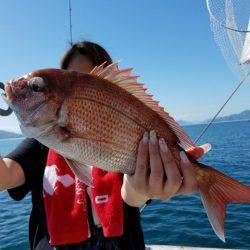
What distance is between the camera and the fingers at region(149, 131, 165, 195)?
2.14 meters

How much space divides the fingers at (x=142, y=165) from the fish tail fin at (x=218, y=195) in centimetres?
42

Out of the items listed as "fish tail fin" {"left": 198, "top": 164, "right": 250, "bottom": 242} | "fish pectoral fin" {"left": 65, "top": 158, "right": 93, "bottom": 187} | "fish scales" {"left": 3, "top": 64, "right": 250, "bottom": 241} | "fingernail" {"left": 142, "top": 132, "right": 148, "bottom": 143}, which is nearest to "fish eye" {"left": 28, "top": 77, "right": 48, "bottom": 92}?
"fish scales" {"left": 3, "top": 64, "right": 250, "bottom": 241}

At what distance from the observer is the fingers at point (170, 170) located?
219 cm

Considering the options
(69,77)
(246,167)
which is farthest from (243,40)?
(246,167)

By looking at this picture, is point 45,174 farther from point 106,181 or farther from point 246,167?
point 246,167

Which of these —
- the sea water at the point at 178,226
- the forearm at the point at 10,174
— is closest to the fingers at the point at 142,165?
the forearm at the point at 10,174

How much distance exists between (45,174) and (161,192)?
46.6 inches

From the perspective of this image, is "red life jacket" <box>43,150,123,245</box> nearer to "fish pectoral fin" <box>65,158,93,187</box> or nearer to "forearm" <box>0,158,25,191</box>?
"forearm" <box>0,158,25,191</box>

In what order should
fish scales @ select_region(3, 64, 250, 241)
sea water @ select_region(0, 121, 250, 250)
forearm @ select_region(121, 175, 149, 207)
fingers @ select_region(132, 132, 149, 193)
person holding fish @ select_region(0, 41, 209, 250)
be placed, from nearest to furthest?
fish scales @ select_region(3, 64, 250, 241)
fingers @ select_region(132, 132, 149, 193)
forearm @ select_region(121, 175, 149, 207)
person holding fish @ select_region(0, 41, 209, 250)
sea water @ select_region(0, 121, 250, 250)

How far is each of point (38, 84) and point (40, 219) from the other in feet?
5.02

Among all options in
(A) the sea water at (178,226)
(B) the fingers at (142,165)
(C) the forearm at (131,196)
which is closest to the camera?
(B) the fingers at (142,165)

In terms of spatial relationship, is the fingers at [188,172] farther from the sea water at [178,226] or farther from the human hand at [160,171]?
the sea water at [178,226]

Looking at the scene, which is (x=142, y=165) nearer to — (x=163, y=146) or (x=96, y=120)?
(x=163, y=146)

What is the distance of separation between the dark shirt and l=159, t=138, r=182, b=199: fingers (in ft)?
2.57
